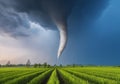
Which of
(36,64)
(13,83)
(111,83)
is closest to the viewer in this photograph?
(111,83)

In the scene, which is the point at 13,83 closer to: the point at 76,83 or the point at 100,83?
the point at 76,83

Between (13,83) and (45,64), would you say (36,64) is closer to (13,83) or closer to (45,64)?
(45,64)

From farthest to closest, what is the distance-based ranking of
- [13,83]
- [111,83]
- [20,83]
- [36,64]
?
[36,64] < [20,83] < [13,83] < [111,83]

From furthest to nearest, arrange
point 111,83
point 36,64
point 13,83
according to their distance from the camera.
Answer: point 36,64
point 13,83
point 111,83

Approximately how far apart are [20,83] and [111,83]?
1284 centimetres

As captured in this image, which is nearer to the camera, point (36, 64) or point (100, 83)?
point (100, 83)

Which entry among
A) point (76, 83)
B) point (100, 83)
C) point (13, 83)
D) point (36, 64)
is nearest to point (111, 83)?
point (100, 83)

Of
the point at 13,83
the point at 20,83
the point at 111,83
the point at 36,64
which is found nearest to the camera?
the point at 111,83

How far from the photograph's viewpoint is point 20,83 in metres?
27.6

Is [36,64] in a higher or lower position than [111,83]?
higher

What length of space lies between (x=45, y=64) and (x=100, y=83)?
174232mm

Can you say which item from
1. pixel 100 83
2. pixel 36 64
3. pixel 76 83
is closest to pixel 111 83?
pixel 100 83

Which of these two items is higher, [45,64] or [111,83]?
[45,64]

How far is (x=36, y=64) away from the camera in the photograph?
19100 centimetres
